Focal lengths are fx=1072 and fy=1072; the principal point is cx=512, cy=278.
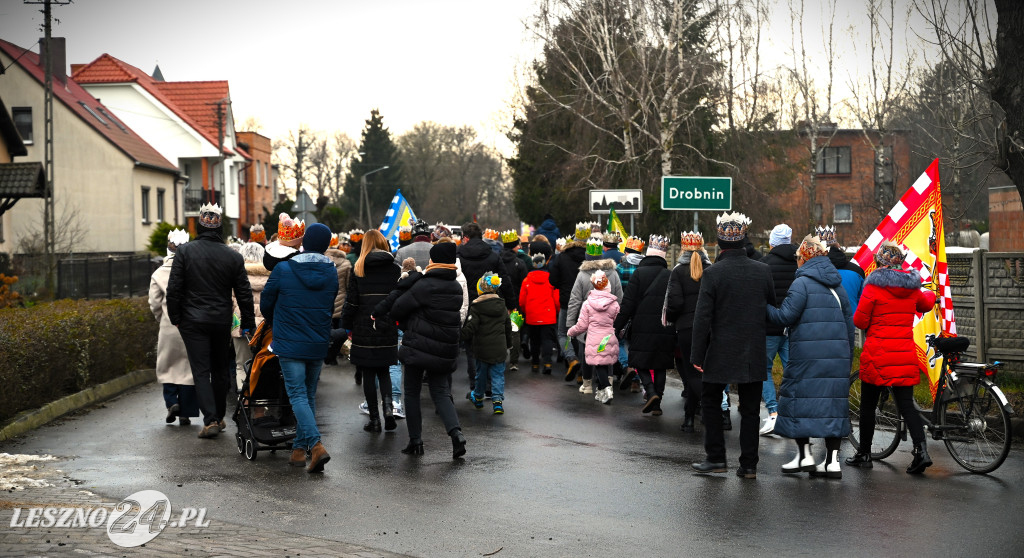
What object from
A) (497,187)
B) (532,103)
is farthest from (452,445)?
(497,187)

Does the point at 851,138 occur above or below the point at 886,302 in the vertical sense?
above

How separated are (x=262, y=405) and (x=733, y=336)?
3.93 m

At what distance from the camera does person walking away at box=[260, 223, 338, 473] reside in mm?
8406

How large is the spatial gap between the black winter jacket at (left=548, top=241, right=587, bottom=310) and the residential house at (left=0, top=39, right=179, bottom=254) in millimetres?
27015

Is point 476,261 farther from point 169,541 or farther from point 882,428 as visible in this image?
point 169,541

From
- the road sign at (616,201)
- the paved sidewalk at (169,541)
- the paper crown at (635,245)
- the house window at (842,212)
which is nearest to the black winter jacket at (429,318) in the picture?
the paved sidewalk at (169,541)

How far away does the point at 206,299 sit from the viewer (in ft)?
32.2

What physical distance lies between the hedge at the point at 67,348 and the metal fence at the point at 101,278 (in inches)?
289

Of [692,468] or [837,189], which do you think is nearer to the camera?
[692,468]

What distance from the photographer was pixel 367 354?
10.2 metres

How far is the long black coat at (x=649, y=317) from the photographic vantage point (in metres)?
11.6

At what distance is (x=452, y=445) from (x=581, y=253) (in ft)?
22.6

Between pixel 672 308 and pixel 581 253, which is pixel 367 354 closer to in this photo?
pixel 672 308

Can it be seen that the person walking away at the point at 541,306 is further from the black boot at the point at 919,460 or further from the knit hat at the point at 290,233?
the black boot at the point at 919,460
